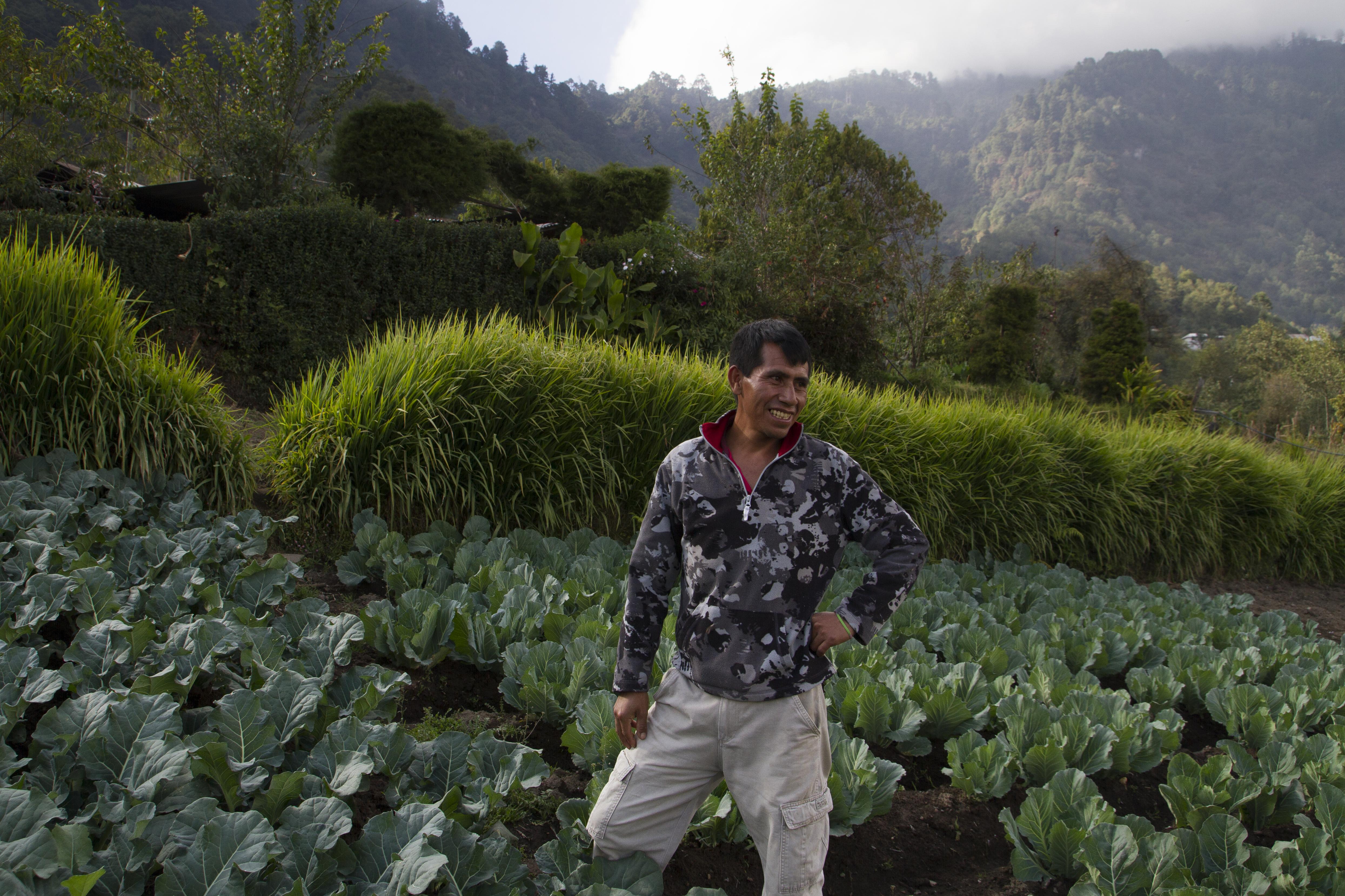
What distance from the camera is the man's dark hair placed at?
1.66 m

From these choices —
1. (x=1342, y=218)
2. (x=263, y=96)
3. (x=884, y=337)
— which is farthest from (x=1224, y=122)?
(x=263, y=96)

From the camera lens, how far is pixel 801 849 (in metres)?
1.53

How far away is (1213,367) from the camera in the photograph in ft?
109

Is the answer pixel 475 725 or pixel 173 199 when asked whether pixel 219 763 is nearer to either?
pixel 475 725

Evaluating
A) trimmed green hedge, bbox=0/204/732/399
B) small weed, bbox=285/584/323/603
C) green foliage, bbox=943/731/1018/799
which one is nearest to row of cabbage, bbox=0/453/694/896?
small weed, bbox=285/584/323/603

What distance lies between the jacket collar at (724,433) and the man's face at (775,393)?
0.03 metres

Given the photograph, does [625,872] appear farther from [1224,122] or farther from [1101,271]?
[1224,122]

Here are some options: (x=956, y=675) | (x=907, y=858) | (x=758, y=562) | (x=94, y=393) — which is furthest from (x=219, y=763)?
(x=94, y=393)

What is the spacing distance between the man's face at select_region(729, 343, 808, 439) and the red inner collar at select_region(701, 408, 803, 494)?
0.03 meters

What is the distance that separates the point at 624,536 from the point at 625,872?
3.27 meters

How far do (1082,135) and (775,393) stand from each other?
131156 millimetres

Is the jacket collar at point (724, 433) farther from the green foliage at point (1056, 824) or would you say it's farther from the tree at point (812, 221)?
the tree at point (812, 221)

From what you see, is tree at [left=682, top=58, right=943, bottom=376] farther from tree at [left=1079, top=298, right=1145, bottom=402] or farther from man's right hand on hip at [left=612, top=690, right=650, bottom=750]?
man's right hand on hip at [left=612, top=690, right=650, bottom=750]

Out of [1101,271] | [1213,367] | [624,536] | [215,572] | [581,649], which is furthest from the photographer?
[1213,367]
